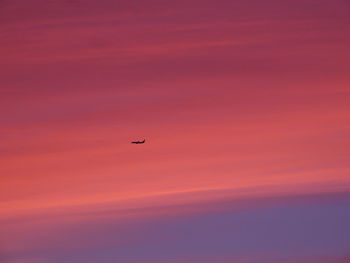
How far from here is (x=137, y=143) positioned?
17188mm

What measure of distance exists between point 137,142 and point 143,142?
65 centimetres

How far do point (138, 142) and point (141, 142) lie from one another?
357 millimetres

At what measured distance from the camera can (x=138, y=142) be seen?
1703 centimetres

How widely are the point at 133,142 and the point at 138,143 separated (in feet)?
1.67

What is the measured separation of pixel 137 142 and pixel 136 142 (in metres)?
0.09

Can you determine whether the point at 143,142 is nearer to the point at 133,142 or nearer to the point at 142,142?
the point at 142,142

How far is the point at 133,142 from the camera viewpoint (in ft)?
57.1

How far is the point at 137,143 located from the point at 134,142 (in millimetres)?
296

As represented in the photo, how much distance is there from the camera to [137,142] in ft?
56.1

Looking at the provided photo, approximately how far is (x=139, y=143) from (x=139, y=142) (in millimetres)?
152

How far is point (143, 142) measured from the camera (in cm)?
1670

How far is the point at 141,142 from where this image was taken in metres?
16.8

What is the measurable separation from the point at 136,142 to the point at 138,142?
0.20 metres

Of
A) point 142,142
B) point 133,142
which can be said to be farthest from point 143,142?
point 133,142
